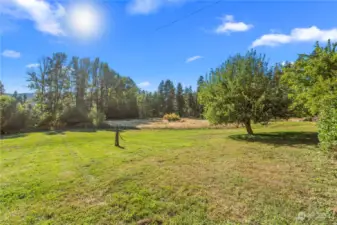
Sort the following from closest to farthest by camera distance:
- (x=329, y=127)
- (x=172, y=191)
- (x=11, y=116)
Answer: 1. (x=172, y=191)
2. (x=329, y=127)
3. (x=11, y=116)

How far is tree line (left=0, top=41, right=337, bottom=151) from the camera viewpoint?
8586 mm

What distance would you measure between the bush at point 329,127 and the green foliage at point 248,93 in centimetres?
675

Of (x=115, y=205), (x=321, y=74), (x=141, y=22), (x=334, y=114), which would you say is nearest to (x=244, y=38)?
(x=321, y=74)

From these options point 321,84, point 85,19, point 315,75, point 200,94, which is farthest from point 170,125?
point 85,19

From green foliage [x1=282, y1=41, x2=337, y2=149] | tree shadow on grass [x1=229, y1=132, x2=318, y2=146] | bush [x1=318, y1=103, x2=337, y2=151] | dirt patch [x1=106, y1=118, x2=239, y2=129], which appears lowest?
tree shadow on grass [x1=229, y1=132, x2=318, y2=146]

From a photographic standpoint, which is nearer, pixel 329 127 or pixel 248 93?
pixel 329 127

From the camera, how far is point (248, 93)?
41.4ft

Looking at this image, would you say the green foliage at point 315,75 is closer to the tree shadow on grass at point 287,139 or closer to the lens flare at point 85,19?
the tree shadow on grass at point 287,139

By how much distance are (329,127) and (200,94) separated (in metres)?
10.3

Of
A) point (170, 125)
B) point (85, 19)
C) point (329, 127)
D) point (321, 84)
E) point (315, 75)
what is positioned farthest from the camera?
point (170, 125)

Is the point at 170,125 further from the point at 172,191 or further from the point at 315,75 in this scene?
the point at 172,191

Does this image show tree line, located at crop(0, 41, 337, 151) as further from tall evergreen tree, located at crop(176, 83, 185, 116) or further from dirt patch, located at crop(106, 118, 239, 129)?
dirt patch, located at crop(106, 118, 239, 129)

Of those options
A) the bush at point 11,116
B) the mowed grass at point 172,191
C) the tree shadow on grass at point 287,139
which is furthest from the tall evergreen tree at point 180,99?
the mowed grass at point 172,191

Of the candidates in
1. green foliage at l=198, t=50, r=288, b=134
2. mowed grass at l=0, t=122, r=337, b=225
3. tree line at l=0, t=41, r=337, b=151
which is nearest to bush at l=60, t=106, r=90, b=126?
tree line at l=0, t=41, r=337, b=151
